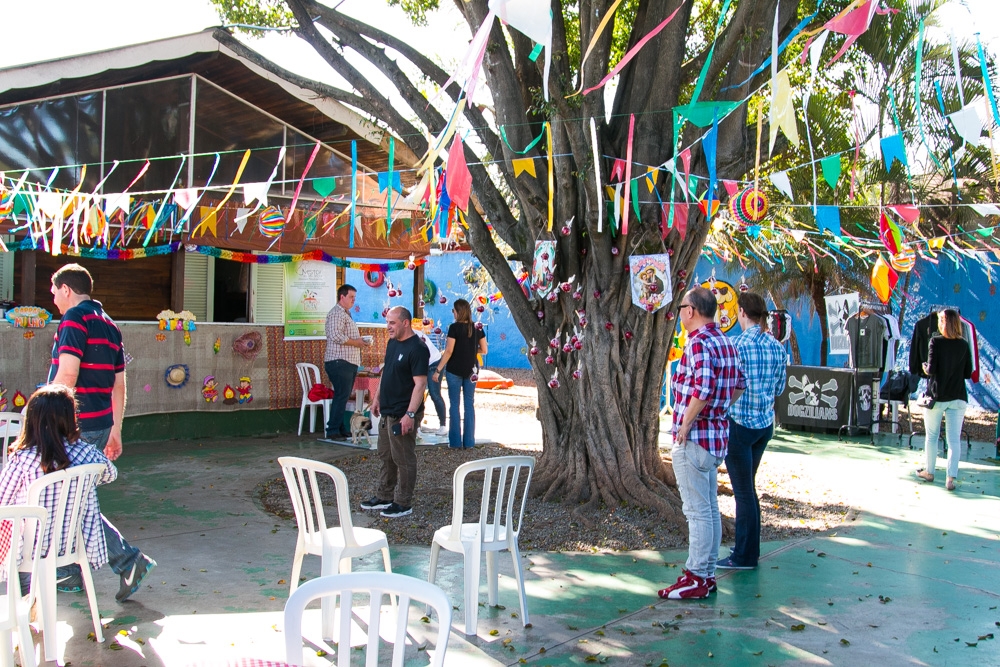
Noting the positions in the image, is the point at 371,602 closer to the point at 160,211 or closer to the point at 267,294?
the point at 160,211

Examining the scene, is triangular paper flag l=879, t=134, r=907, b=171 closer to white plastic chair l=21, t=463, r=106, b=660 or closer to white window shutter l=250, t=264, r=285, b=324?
white plastic chair l=21, t=463, r=106, b=660

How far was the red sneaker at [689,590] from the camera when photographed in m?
4.82

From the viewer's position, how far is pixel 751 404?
532cm

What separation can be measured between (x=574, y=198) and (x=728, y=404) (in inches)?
119

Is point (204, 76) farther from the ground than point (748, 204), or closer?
farther from the ground

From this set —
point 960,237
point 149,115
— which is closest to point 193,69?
point 149,115

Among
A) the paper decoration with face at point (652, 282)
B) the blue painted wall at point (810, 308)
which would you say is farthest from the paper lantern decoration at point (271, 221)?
the paper decoration with face at point (652, 282)

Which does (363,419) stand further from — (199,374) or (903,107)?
(903,107)

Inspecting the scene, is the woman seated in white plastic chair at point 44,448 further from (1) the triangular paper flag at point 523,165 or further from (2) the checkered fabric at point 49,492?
(1) the triangular paper flag at point 523,165

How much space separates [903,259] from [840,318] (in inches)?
46.7

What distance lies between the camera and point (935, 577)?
214 inches

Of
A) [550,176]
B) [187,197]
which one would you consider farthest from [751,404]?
[187,197]

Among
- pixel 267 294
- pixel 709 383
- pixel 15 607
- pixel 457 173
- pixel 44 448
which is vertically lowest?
pixel 15 607

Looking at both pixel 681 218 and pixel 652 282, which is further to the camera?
pixel 681 218
